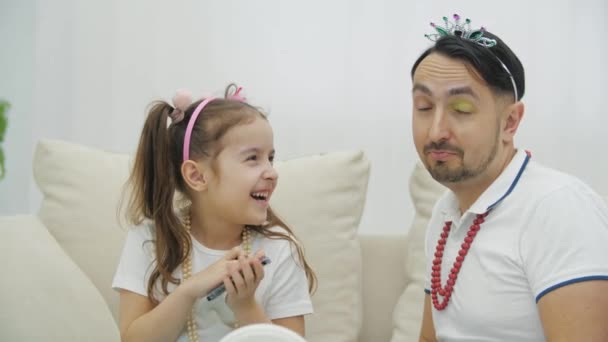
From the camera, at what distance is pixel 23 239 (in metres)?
1.54

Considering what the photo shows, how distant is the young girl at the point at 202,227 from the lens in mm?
1604

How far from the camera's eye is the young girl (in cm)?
160

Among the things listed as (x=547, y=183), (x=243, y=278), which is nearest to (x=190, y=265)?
(x=243, y=278)

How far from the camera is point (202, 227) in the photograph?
171 centimetres

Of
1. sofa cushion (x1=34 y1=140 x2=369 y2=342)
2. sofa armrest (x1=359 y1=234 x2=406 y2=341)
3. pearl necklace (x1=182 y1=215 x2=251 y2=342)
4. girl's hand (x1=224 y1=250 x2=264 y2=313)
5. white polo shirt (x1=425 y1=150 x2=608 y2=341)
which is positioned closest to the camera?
white polo shirt (x1=425 y1=150 x2=608 y2=341)

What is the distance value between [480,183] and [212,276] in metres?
0.54

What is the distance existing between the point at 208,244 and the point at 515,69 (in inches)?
29.6

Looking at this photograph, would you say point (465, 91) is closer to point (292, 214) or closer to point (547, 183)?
point (547, 183)

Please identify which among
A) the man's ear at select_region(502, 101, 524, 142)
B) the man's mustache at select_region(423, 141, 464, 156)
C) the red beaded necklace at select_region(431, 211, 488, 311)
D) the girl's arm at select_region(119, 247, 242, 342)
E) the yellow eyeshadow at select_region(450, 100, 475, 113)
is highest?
the yellow eyeshadow at select_region(450, 100, 475, 113)

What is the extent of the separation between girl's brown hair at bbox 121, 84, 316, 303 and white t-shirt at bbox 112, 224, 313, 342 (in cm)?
2

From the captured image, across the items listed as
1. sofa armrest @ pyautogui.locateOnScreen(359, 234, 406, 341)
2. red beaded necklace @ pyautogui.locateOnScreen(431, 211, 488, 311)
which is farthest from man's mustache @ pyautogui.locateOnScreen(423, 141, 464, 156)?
sofa armrest @ pyautogui.locateOnScreen(359, 234, 406, 341)

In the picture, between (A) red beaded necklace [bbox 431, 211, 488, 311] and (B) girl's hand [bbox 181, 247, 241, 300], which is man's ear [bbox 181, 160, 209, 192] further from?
(A) red beaded necklace [bbox 431, 211, 488, 311]

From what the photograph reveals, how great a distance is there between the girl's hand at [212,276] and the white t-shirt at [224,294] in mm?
119

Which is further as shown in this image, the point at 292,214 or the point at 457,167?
the point at 292,214
